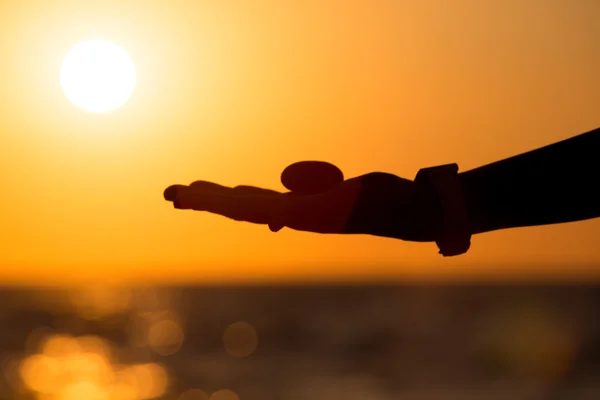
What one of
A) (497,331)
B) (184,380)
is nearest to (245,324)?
(497,331)

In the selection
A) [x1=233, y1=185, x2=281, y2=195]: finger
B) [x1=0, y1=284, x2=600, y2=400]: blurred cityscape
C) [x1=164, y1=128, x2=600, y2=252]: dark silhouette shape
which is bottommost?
[x1=164, y1=128, x2=600, y2=252]: dark silhouette shape

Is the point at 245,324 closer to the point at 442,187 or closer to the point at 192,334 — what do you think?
the point at 192,334

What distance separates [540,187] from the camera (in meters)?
2.42

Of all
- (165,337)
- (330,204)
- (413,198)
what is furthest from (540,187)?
(165,337)

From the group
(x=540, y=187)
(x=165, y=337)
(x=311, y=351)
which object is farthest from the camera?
(x=165, y=337)

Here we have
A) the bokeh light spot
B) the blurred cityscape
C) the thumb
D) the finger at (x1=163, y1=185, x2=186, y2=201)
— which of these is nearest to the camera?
the thumb

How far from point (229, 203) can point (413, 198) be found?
1.74 feet

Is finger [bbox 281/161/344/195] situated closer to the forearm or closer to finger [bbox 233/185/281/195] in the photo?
finger [bbox 233/185/281/195]

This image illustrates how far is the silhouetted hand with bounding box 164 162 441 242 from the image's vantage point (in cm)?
232

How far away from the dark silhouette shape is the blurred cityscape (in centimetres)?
3278

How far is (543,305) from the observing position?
284 ft

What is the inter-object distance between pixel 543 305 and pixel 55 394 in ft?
195

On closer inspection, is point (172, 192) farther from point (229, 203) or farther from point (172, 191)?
point (229, 203)

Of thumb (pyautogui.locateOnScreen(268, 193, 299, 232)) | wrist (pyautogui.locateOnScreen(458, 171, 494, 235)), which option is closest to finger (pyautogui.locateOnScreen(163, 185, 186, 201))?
thumb (pyautogui.locateOnScreen(268, 193, 299, 232))
